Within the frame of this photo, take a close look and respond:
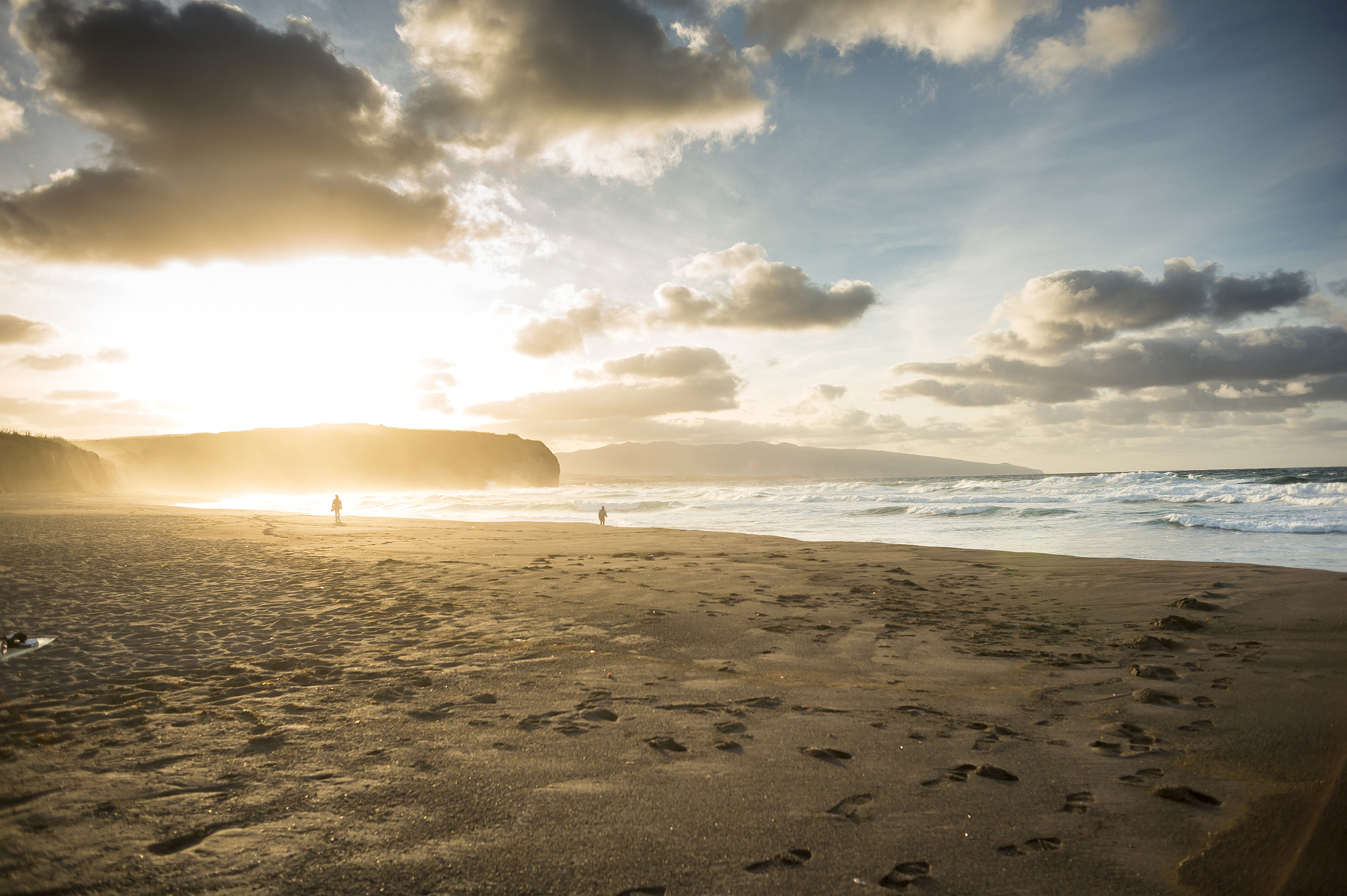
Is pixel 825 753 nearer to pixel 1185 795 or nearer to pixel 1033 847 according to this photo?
pixel 1033 847

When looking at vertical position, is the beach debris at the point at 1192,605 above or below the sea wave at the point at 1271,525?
below

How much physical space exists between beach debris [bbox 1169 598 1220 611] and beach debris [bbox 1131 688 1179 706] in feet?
13.6

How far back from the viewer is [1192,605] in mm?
7906

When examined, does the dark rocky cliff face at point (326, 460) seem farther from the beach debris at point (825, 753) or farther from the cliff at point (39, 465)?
the beach debris at point (825, 753)

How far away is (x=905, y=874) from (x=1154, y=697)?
3589mm

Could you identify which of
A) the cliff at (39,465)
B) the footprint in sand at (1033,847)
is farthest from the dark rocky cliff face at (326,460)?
the footprint in sand at (1033,847)

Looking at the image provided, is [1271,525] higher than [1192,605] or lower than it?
higher

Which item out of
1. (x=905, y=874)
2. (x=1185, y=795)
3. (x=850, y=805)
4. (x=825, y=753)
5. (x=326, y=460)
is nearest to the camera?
(x=905, y=874)

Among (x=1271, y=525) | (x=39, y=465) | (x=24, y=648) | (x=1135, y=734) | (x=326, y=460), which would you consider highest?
(x=326, y=460)

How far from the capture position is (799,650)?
20.0ft

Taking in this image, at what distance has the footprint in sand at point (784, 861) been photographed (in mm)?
2508

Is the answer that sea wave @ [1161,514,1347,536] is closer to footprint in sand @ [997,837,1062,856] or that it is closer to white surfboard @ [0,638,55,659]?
footprint in sand @ [997,837,1062,856]

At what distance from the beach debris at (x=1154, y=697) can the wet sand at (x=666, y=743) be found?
0.03 m

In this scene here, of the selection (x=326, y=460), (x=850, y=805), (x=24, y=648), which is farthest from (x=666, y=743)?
(x=326, y=460)
